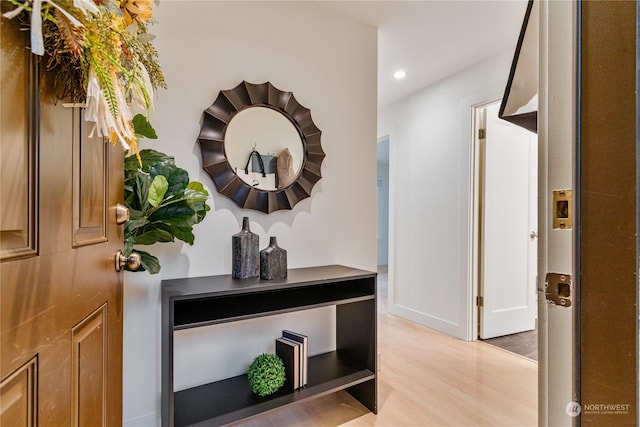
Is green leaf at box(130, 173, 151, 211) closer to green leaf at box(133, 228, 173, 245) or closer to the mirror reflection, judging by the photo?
green leaf at box(133, 228, 173, 245)

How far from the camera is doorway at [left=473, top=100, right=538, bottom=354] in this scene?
112 inches

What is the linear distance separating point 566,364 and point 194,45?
2.02 m

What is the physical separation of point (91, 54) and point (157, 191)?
0.75 meters

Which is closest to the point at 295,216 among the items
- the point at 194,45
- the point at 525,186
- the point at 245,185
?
the point at 245,185

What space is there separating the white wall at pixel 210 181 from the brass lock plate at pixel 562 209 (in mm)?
1574

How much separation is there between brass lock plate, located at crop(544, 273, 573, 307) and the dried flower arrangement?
863mm

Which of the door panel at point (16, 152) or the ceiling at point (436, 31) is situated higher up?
the ceiling at point (436, 31)

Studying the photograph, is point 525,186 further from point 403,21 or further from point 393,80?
point 403,21

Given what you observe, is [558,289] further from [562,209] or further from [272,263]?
[272,263]

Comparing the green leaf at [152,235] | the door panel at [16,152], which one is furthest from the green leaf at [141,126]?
the door panel at [16,152]

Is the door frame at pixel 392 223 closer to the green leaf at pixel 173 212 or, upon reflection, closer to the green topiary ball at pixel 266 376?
the green topiary ball at pixel 266 376

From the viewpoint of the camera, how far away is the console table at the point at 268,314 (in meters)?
1.38

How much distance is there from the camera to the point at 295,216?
2027 millimetres

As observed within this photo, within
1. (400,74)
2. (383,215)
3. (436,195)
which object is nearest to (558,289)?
(436,195)
